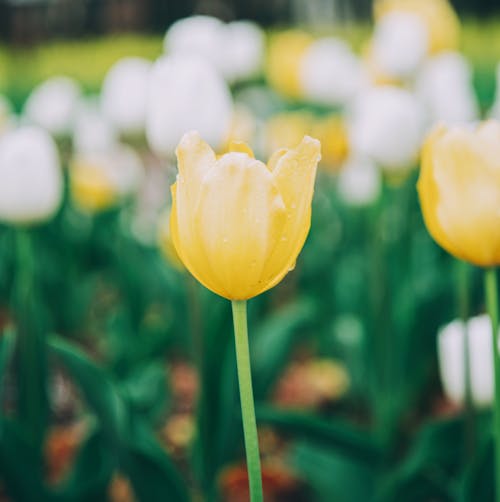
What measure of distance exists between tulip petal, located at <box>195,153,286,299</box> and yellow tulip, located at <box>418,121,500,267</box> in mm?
240

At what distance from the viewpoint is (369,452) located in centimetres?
120

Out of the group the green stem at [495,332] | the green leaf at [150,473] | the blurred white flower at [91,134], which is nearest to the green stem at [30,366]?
the green leaf at [150,473]

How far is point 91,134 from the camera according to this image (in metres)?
2.69

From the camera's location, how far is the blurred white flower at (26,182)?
1402 mm

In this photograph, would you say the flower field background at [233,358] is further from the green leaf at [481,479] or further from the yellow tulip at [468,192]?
the yellow tulip at [468,192]

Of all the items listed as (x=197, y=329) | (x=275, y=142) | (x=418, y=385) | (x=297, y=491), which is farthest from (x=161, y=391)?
(x=275, y=142)

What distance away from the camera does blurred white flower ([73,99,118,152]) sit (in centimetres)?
267

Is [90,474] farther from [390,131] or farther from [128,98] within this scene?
[128,98]

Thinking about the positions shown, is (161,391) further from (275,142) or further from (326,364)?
(275,142)

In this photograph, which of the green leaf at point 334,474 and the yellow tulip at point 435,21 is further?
the yellow tulip at point 435,21

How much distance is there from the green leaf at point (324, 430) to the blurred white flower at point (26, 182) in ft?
1.84

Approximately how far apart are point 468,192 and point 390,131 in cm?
65

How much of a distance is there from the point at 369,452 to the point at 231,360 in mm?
260

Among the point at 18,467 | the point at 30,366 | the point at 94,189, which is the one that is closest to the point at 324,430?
the point at 18,467
